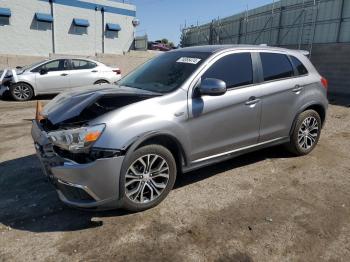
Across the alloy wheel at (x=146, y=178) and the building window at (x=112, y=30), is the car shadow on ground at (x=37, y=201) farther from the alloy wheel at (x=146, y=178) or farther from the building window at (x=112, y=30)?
the building window at (x=112, y=30)

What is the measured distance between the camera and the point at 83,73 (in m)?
12.6

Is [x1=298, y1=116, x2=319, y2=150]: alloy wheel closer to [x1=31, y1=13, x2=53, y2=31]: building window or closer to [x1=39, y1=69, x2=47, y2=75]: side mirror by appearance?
[x1=39, y1=69, x2=47, y2=75]: side mirror

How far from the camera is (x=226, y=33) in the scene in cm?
2688

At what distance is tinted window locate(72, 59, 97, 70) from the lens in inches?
496

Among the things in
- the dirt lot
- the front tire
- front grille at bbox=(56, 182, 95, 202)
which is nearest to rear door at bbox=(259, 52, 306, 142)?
the dirt lot

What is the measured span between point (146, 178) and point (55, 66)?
9.63 metres

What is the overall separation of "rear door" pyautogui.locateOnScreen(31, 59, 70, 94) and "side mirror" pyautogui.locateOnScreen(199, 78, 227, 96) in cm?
922

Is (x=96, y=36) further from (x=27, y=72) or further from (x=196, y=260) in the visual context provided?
(x=196, y=260)

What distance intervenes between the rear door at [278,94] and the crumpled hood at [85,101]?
1730 mm

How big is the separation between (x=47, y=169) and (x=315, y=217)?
9.40 ft

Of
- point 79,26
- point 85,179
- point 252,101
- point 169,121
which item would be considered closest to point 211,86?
point 169,121

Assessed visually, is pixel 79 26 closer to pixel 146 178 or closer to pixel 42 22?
pixel 42 22

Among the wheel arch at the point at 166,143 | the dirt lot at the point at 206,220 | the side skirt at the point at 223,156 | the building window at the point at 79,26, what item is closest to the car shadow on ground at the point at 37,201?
the dirt lot at the point at 206,220

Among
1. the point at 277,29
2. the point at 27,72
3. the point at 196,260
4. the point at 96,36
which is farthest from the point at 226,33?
the point at 196,260
